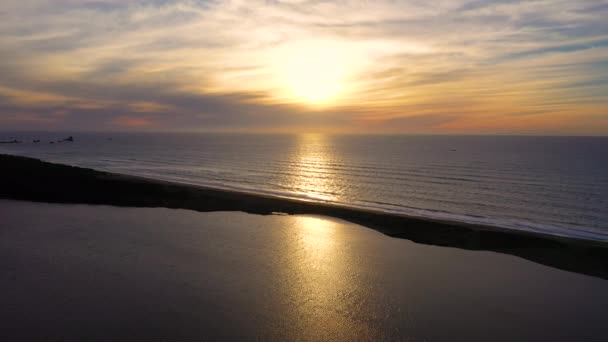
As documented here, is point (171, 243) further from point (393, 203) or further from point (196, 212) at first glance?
point (393, 203)

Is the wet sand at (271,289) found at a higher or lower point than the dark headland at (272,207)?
lower

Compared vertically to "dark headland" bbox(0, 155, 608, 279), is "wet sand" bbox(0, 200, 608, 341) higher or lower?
lower

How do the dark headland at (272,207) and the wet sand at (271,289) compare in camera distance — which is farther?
the dark headland at (272,207)

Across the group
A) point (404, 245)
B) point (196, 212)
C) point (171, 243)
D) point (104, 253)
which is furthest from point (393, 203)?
point (104, 253)

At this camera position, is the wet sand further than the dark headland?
No
